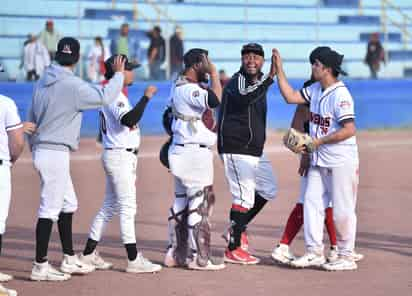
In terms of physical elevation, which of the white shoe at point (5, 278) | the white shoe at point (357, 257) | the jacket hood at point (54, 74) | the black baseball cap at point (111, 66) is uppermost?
the black baseball cap at point (111, 66)

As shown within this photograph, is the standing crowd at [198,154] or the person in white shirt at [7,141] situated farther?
the standing crowd at [198,154]

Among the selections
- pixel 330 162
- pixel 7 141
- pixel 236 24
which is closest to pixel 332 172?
pixel 330 162

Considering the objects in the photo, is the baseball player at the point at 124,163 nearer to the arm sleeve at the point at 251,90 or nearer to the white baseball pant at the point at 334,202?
the arm sleeve at the point at 251,90

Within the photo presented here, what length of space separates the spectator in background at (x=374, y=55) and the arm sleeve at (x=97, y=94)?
1890 cm

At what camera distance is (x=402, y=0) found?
2988cm

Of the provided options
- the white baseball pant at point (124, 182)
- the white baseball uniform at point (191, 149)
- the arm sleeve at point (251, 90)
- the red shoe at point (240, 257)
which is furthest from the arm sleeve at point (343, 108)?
the white baseball pant at point (124, 182)

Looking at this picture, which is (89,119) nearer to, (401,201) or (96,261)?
(401,201)

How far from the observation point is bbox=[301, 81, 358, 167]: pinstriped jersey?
8.02m

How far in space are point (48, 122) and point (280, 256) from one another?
7.10 feet

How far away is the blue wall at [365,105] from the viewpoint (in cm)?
2300

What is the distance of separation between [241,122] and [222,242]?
1.58 meters

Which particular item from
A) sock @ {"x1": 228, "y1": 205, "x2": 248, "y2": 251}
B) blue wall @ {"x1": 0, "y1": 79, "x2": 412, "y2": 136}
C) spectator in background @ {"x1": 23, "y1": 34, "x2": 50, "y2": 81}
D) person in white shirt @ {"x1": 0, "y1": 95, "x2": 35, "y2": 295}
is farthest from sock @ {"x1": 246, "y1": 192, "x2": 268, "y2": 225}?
blue wall @ {"x1": 0, "y1": 79, "x2": 412, "y2": 136}

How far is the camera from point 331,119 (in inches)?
318

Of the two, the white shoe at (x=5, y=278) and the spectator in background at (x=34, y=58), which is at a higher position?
the spectator in background at (x=34, y=58)
